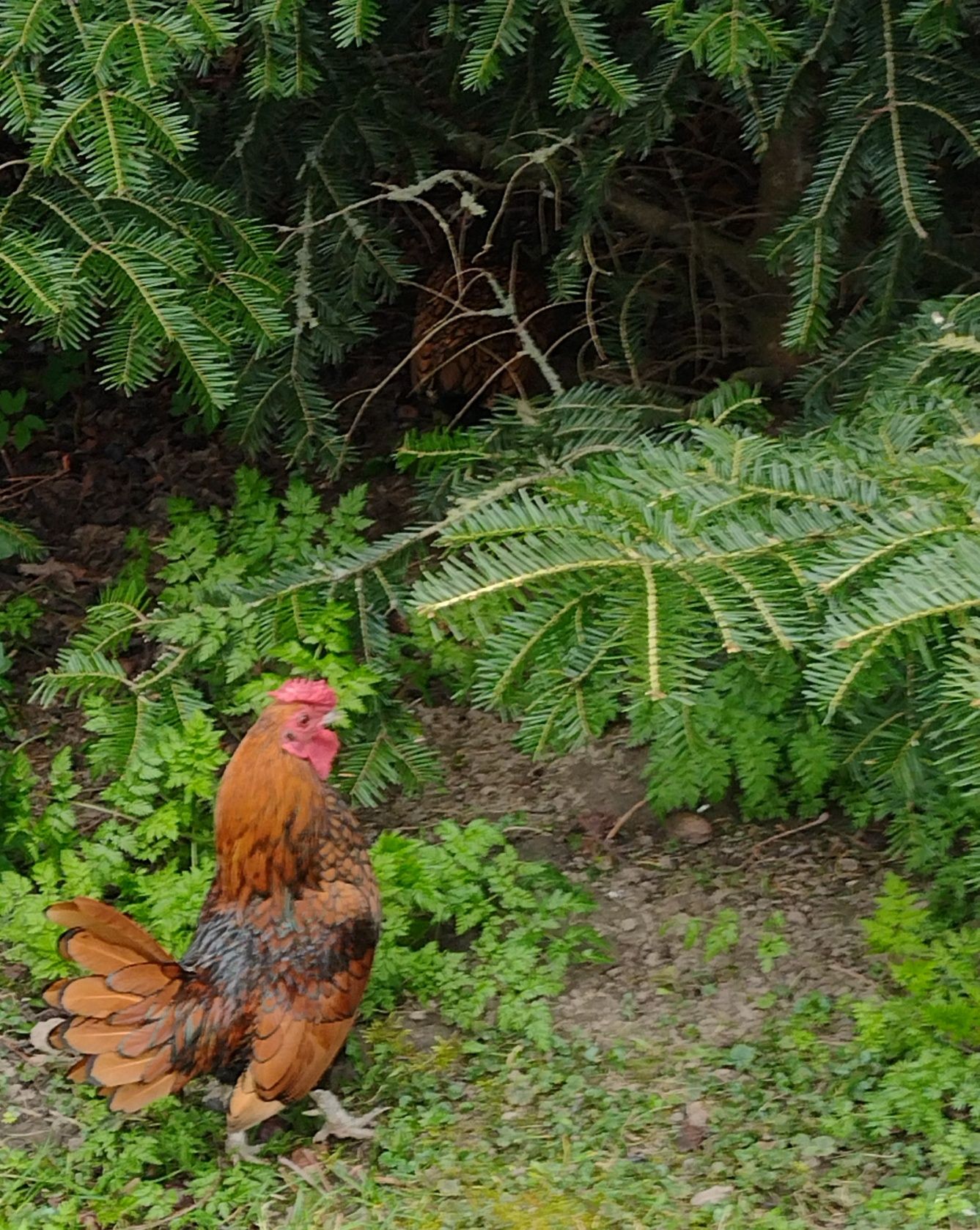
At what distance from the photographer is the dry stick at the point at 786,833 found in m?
3.68

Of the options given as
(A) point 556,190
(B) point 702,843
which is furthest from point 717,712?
(A) point 556,190

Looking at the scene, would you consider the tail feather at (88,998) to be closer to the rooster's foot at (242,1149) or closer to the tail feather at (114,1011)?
the tail feather at (114,1011)

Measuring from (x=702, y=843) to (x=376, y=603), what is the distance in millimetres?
1099

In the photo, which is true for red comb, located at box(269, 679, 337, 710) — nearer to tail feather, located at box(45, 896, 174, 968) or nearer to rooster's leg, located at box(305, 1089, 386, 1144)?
tail feather, located at box(45, 896, 174, 968)

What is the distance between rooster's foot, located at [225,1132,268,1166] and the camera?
2.91 m

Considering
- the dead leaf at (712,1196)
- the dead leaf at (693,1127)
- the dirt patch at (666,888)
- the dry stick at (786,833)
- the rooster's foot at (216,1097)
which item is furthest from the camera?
the dry stick at (786,833)

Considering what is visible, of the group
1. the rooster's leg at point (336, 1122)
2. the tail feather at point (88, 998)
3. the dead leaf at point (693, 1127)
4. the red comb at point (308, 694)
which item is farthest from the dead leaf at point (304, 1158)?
the red comb at point (308, 694)

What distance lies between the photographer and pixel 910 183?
307cm

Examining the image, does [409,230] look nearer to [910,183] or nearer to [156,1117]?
[910,183]

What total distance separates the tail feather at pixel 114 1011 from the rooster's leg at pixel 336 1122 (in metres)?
0.32

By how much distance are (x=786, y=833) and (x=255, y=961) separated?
152cm

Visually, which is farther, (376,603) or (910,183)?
(376,603)

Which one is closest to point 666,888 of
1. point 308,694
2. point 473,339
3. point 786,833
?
point 786,833

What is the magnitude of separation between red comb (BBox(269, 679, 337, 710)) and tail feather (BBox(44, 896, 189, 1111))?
570mm
